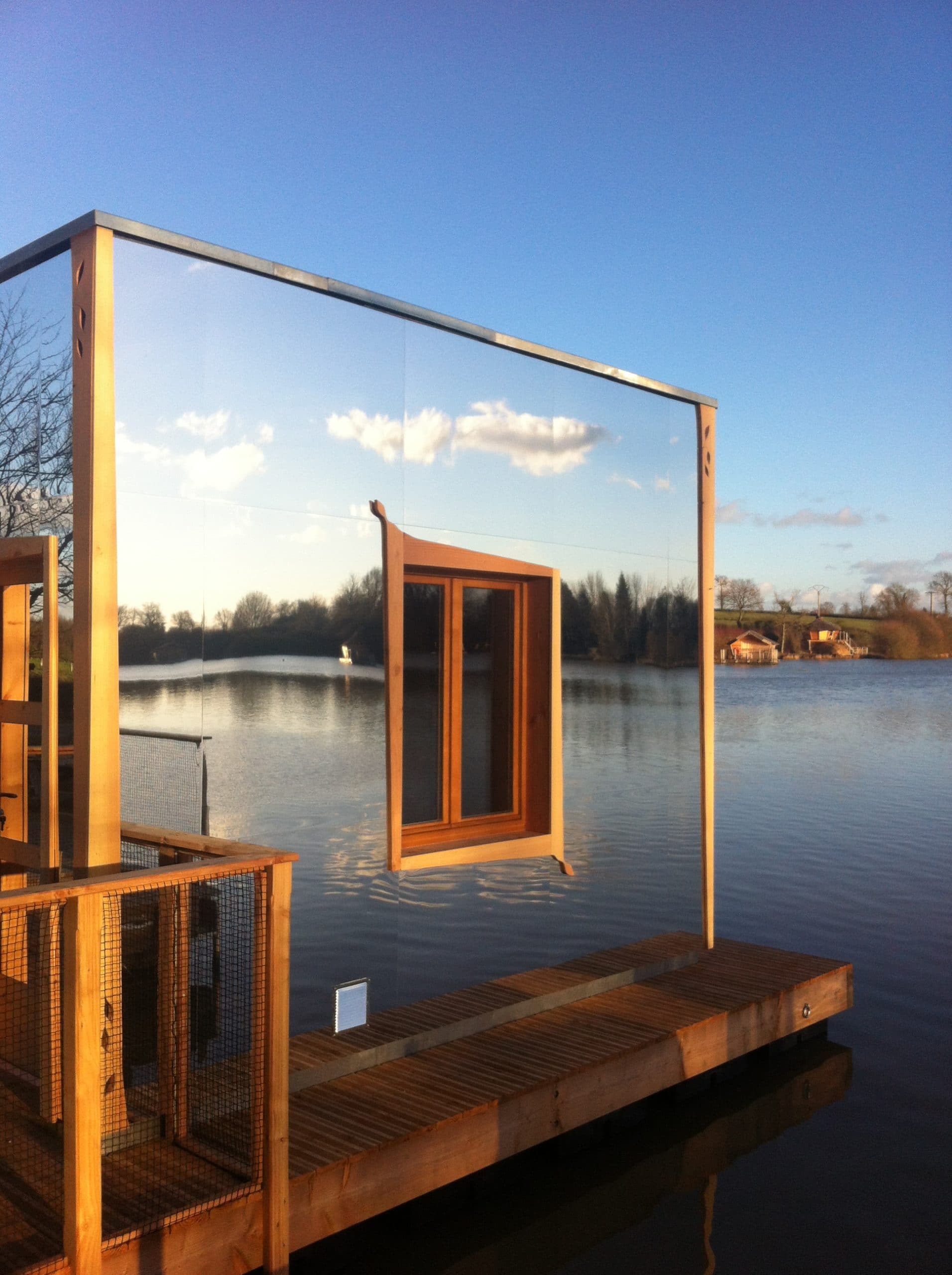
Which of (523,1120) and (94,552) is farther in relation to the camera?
(523,1120)

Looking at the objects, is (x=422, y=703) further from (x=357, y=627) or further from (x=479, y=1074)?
(x=479, y=1074)

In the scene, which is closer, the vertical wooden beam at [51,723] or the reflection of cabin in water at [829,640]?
the vertical wooden beam at [51,723]

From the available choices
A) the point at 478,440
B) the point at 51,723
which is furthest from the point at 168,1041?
the point at 478,440

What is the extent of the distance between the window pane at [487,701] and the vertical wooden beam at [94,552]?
2056 mm

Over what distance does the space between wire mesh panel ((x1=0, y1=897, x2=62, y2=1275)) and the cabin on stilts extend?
2cm

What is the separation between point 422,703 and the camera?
5.54 m

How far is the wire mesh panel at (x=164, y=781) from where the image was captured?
4277 mm

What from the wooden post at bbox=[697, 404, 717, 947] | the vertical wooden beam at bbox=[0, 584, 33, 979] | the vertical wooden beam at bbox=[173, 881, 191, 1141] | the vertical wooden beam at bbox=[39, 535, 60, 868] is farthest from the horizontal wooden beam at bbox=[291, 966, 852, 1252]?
the vertical wooden beam at bbox=[0, 584, 33, 979]

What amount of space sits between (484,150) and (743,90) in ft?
18.3

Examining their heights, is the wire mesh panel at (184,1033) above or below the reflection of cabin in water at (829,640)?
below

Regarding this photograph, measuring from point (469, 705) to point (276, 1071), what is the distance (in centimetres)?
241

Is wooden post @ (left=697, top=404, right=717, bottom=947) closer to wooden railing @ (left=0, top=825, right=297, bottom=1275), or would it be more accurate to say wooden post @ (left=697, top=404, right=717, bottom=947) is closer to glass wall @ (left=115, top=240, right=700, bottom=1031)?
glass wall @ (left=115, top=240, right=700, bottom=1031)

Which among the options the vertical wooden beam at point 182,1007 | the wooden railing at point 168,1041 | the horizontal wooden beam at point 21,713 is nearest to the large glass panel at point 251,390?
the horizontal wooden beam at point 21,713

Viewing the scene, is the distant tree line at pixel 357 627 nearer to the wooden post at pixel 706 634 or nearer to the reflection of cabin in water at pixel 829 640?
the wooden post at pixel 706 634
